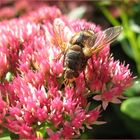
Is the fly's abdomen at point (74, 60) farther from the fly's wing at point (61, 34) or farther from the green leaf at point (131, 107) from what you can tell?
the green leaf at point (131, 107)

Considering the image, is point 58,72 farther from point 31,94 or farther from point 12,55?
point 12,55

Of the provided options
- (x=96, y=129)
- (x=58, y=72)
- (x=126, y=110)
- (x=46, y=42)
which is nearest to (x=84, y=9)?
(x=96, y=129)

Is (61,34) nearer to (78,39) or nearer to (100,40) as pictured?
(78,39)

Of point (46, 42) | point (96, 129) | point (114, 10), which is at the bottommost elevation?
point (96, 129)

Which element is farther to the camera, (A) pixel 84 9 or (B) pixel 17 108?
(A) pixel 84 9

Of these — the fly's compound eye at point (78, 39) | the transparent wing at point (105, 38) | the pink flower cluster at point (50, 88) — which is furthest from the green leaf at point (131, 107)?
the transparent wing at point (105, 38)
